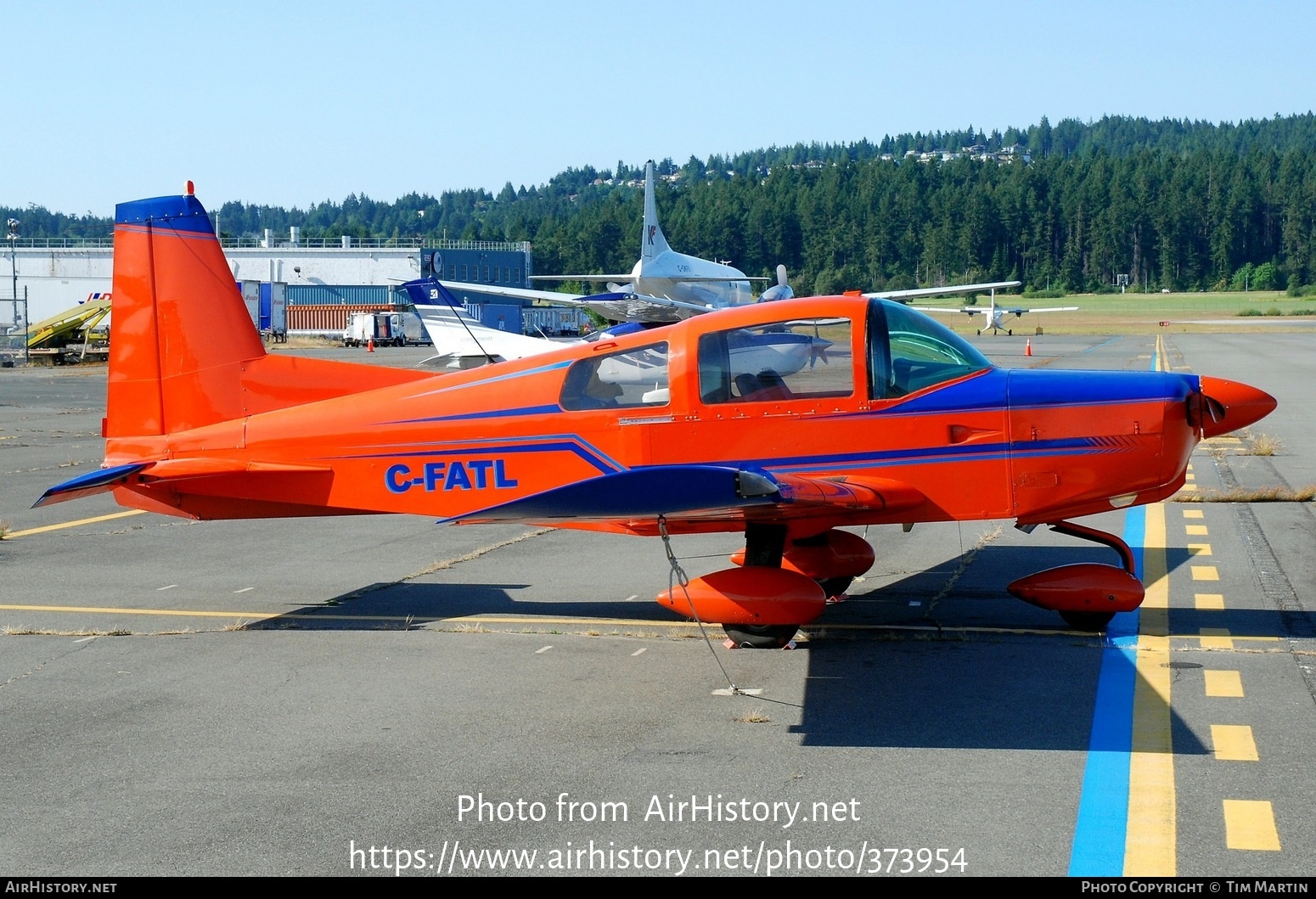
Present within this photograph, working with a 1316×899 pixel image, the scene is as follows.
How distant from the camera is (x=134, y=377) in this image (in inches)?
334

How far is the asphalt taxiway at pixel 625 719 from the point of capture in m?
4.38

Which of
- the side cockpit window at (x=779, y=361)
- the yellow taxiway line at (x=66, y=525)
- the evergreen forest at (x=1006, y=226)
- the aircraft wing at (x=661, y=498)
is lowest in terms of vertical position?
the yellow taxiway line at (x=66, y=525)

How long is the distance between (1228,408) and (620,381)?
3538 mm

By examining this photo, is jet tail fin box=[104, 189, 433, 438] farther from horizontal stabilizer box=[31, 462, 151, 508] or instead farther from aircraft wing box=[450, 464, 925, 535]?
aircraft wing box=[450, 464, 925, 535]

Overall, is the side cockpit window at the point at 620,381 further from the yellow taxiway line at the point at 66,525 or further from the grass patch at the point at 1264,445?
the grass patch at the point at 1264,445

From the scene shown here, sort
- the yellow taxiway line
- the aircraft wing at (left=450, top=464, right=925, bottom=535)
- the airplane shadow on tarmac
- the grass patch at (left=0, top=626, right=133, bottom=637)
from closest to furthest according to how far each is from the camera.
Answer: the aircraft wing at (left=450, top=464, right=925, bottom=535) < the airplane shadow on tarmac < the grass patch at (left=0, top=626, right=133, bottom=637) < the yellow taxiway line

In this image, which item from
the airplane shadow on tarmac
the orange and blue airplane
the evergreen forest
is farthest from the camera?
the evergreen forest

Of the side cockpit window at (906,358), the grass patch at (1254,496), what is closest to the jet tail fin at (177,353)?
the side cockpit window at (906,358)

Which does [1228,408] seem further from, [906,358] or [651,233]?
[651,233]

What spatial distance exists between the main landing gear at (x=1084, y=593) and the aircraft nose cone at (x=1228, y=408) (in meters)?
1.01

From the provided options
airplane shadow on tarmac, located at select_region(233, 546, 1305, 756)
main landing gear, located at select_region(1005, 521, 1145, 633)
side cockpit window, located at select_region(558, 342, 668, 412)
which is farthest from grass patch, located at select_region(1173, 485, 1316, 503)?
side cockpit window, located at select_region(558, 342, 668, 412)

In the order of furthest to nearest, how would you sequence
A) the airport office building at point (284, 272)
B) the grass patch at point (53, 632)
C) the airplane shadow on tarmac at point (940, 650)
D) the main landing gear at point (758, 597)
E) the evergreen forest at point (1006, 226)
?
1. the evergreen forest at point (1006, 226)
2. the airport office building at point (284, 272)
3. the grass patch at point (53, 632)
4. the main landing gear at point (758, 597)
5. the airplane shadow on tarmac at point (940, 650)

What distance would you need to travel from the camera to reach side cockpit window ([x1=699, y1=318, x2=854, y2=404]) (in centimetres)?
738

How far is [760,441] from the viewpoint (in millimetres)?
7418
